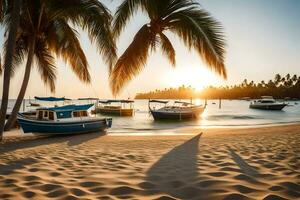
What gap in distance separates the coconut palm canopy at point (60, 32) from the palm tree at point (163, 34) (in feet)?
3.41

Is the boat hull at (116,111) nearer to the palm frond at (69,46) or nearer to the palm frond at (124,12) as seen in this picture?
the palm frond at (69,46)

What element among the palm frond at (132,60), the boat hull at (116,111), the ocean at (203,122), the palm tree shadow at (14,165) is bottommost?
the ocean at (203,122)

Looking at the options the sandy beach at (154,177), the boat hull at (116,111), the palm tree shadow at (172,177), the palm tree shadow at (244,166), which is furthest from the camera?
the boat hull at (116,111)

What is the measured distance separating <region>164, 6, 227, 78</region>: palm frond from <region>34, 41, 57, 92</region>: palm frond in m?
9.11

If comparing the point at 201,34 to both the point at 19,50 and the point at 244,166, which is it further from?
the point at 19,50

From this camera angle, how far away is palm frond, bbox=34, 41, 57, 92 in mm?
17016

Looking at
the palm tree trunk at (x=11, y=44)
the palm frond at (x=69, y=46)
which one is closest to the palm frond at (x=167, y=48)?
the palm frond at (x=69, y=46)

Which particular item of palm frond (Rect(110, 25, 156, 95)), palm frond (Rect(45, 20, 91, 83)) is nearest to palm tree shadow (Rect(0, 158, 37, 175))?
palm frond (Rect(110, 25, 156, 95))

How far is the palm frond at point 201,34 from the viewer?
406 inches

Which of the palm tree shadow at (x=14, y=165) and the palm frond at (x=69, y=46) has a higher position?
the palm frond at (x=69, y=46)

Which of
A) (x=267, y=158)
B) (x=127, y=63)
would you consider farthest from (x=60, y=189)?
(x=127, y=63)

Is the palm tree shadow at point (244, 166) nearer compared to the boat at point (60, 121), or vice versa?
the palm tree shadow at point (244, 166)

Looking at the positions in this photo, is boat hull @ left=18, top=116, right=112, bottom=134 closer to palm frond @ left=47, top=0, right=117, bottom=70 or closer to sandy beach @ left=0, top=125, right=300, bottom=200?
palm frond @ left=47, top=0, right=117, bottom=70

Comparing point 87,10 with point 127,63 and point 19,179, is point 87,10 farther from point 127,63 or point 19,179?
point 19,179
